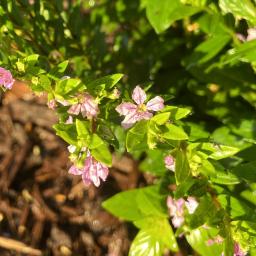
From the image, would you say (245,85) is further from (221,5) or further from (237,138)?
(221,5)

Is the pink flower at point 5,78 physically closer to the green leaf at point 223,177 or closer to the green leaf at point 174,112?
the green leaf at point 174,112

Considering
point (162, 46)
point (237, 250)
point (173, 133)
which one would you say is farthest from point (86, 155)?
point (162, 46)

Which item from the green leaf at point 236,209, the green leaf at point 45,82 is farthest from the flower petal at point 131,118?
the green leaf at point 236,209

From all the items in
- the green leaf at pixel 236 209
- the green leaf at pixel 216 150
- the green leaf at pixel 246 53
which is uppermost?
the green leaf at pixel 246 53

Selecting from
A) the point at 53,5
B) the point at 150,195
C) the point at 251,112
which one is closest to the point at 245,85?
the point at 251,112

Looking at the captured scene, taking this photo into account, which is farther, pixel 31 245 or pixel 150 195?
pixel 31 245

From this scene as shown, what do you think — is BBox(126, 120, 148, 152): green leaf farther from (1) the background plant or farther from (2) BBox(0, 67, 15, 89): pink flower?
(2) BBox(0, 67, 15, 89): pink flower

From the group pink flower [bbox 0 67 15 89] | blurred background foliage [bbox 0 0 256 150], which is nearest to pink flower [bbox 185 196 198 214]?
blurred background foliage [bbox 0 0 256 150]
